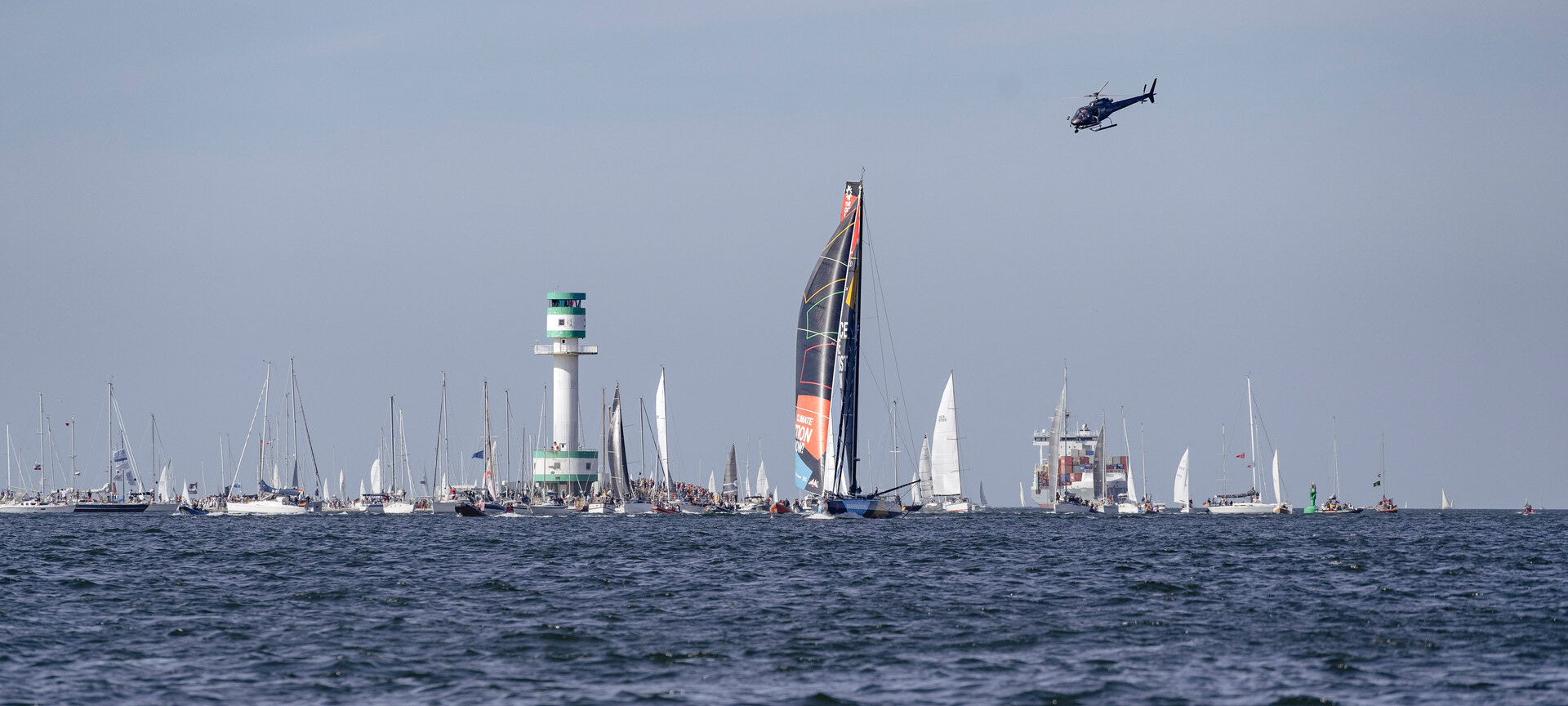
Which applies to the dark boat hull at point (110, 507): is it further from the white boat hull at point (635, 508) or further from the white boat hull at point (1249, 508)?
the white boat hull at point (1249, 508)

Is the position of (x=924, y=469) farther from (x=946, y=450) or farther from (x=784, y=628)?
(x=784, y=628)

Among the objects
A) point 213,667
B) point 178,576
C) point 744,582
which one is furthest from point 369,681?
point 178,576

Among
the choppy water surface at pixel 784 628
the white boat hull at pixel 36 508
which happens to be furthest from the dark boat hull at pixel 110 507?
the choppy water surface at pixel 784 628

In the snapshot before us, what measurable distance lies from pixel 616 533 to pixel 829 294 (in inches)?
711

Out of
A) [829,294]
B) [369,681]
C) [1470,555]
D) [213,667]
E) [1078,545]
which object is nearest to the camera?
[369,681]

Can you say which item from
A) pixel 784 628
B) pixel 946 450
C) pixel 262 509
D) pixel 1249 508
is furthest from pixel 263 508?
pixel 784 628

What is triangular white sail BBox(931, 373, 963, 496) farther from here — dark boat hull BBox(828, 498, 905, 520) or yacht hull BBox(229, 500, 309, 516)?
yacht hull BBox(229, 500, 309, 516)

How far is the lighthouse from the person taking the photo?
149250 mm

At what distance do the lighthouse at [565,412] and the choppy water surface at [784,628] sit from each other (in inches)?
3539

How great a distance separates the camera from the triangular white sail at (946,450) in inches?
5167

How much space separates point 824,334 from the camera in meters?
88.2

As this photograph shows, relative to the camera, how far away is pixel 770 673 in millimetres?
24906

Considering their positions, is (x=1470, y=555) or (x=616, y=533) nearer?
(x=1470, y=555)

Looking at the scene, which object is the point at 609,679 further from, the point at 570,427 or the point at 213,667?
the point at 570,427
